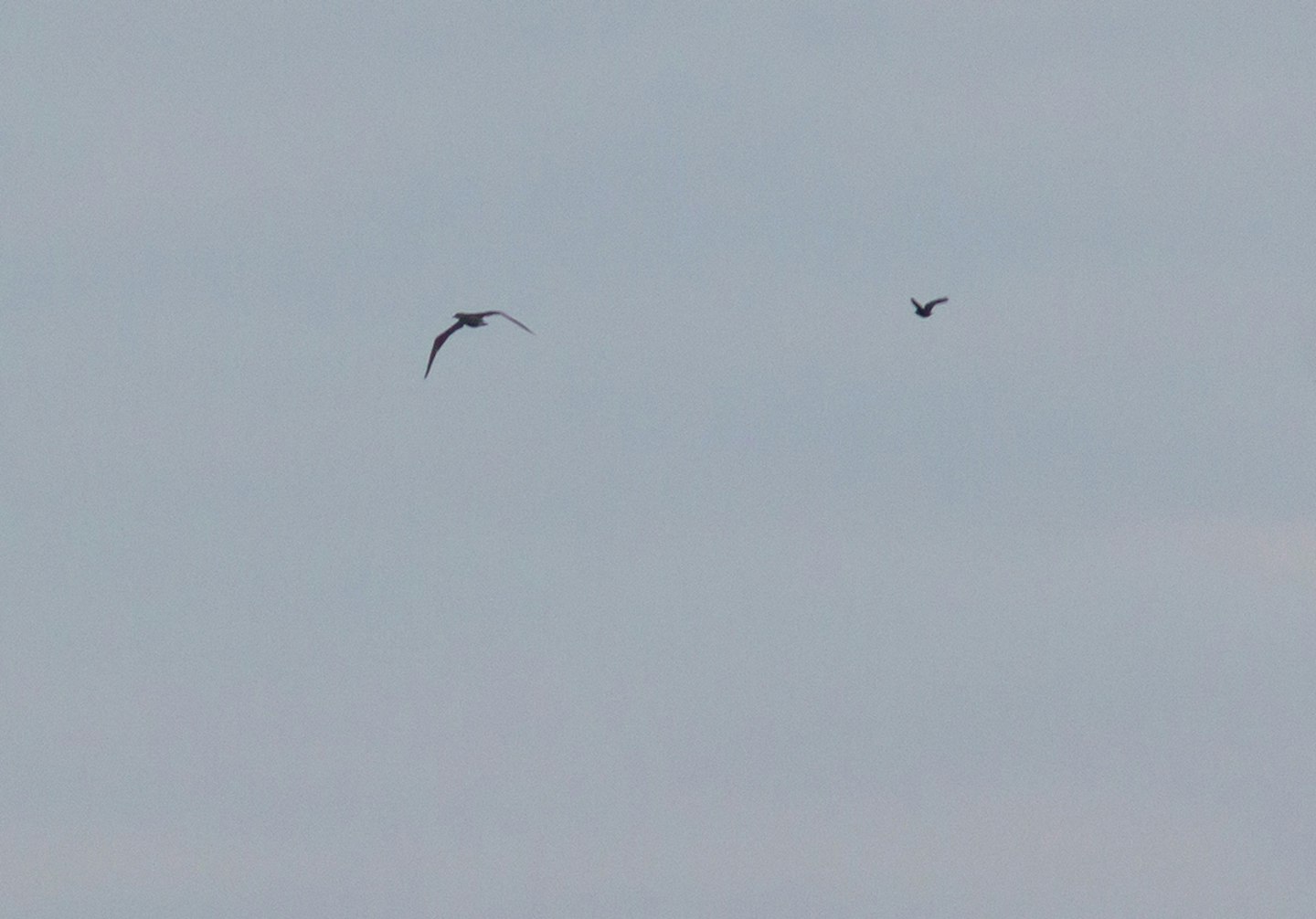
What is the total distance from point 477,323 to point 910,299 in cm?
2781

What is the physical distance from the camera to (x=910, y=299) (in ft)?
533

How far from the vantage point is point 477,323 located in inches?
6757
